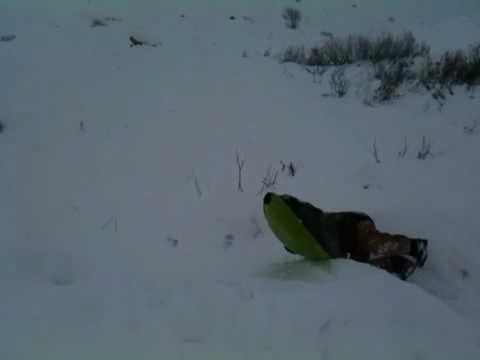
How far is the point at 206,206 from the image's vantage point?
6.85 feet

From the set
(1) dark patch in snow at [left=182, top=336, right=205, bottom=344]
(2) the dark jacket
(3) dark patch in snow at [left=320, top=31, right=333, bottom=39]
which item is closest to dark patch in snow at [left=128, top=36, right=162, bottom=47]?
(3) dark patch in snow at [left=320, top=31, right=333, bottom=39]

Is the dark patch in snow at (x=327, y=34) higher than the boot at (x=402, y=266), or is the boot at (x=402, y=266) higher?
the dark patch in snow at (x=327, y=34)

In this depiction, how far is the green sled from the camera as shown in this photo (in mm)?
1467

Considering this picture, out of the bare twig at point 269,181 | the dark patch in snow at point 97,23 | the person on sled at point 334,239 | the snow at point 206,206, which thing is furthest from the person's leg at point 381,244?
the dark patch in snow at point 97,23

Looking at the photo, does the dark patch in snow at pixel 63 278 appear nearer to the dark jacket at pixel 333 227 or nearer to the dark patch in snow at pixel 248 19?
the dark jacket at pixel 333 227

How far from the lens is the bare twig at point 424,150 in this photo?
7.99 feet

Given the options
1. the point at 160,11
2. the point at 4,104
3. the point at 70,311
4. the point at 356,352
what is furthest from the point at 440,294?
the point at 160,11

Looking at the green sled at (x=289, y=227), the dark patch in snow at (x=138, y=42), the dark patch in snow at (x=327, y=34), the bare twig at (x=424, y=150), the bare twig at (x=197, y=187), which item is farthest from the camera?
the dark patch in snow at (x=327, y=34)

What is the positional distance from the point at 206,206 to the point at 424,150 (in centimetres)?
149

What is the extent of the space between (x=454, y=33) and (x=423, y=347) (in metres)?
6.32

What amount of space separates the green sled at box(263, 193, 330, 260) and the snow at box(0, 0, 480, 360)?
8cm

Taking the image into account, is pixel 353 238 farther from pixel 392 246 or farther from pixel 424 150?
pixel 424 150

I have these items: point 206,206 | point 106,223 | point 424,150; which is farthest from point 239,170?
point 424,150

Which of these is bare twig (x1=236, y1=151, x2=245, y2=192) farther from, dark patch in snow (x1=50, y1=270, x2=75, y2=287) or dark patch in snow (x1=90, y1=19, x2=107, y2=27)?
dark patch in snow (x1=90, y1=19, x2=107, y2=27)
